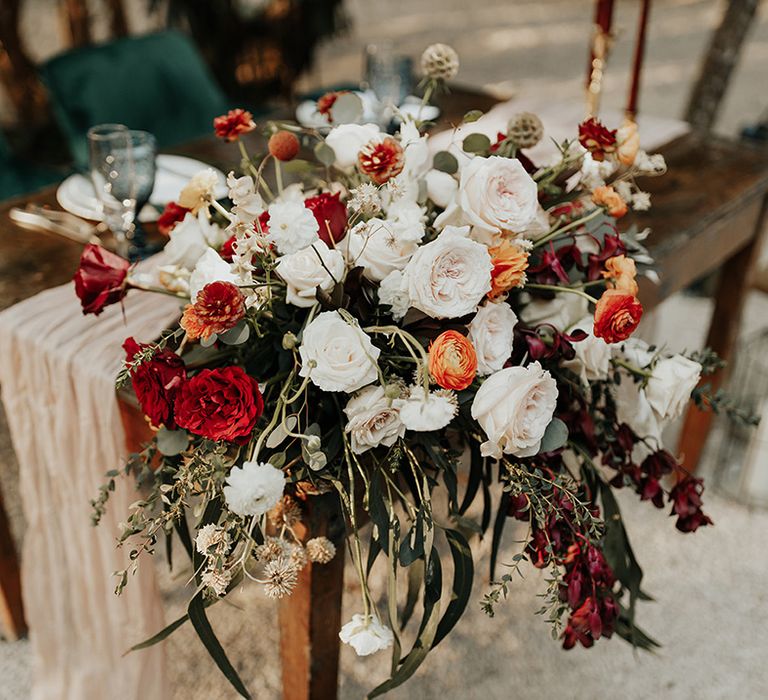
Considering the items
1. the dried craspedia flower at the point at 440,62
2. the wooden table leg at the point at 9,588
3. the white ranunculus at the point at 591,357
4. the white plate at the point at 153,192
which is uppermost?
the dried craspedia flower at the point at 440,62

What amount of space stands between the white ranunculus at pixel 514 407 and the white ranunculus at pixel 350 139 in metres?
0.30

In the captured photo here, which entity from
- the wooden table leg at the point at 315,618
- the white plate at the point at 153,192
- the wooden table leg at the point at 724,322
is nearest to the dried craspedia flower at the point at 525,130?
the wooden table leg at the point at 315,618

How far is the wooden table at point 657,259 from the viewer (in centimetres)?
104

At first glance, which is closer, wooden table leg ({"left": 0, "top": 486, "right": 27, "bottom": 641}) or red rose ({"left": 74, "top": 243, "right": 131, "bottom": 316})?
red rose ({"left": 74, "top": 243, "right": 131, "bottom": 316})

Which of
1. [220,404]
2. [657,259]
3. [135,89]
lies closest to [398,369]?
[220,404]

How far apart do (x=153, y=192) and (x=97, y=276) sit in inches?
22.7

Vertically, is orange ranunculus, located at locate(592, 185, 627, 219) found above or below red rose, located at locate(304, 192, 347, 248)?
below

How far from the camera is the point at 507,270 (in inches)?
32.6

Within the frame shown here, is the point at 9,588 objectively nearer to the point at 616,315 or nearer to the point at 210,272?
the point at 210,272

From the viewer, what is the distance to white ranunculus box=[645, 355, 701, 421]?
0.94m

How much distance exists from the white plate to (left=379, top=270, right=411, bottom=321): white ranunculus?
2.06ft

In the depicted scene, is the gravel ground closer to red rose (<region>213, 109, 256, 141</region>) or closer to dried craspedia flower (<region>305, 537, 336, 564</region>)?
dried craspedia flower (<region>305, 537, 336, 564</region>)

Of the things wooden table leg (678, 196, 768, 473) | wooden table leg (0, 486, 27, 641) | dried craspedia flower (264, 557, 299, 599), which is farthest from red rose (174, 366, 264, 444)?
wooden table leg (678, 196, 768, 473)

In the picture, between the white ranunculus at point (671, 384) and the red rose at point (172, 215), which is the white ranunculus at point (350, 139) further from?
the white ranunculus at point (671, 384)
